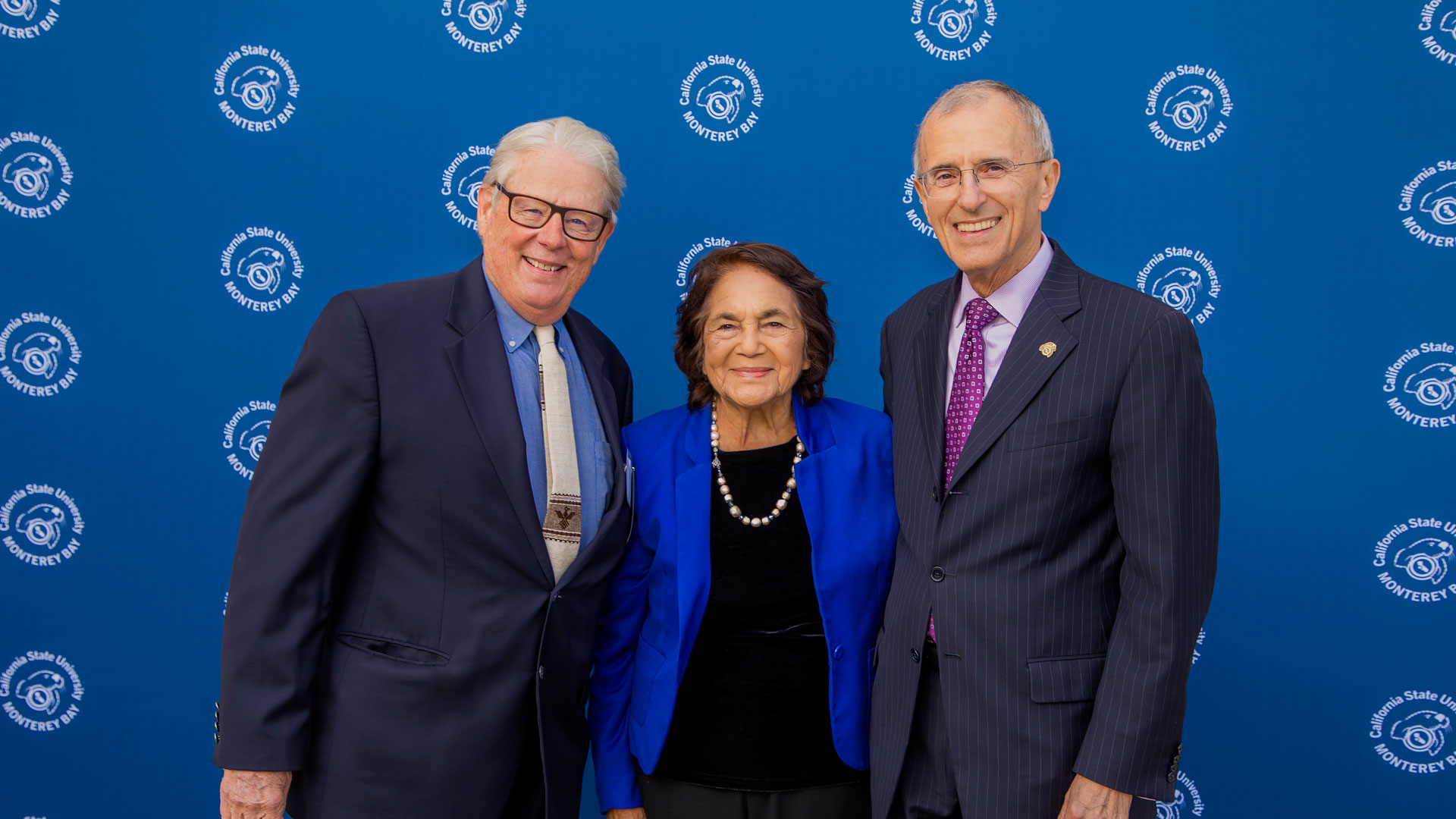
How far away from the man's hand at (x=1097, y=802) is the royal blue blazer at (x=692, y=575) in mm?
411

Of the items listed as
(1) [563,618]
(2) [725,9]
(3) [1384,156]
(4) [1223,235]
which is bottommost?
(1) [563,618]

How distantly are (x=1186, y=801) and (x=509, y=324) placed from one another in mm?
2309

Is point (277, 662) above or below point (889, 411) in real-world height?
below

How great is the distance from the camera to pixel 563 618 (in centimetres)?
160

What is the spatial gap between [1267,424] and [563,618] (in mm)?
1971

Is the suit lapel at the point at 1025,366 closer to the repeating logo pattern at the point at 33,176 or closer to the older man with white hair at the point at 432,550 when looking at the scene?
the older man with white hair at the point at 432,550

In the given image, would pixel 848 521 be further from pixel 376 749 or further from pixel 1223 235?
pixel 1223 235

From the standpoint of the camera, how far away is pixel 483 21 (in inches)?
97.2

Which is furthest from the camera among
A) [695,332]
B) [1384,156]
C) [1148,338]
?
[1384,156]

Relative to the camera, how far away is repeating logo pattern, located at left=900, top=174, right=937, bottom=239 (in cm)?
252

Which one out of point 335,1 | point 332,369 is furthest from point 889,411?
point 335,1

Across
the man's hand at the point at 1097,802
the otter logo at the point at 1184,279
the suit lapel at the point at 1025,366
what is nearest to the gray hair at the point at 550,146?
the suit lapel at the point at 1025,366

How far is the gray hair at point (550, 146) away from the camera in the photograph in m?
1.67

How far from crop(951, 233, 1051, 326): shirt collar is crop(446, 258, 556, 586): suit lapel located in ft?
2.82
